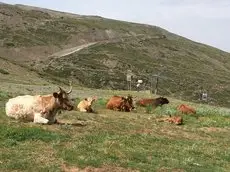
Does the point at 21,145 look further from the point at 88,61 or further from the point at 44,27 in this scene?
the point at 44,27

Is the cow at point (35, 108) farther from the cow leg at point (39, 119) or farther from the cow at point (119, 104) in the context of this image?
the cow at point (119, 104)

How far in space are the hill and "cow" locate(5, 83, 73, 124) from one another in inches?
1909

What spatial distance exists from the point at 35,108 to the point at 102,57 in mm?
87677

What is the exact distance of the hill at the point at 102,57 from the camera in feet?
284

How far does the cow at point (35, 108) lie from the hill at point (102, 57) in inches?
1909

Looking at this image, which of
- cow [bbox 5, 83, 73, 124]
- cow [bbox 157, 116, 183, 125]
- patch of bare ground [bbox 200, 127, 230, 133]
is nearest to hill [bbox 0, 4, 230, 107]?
cow [bbox 157, 116, 183, 125]

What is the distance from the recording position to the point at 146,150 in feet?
54.5

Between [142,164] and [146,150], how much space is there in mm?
1816

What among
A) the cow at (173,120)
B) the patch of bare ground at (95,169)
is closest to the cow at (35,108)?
the patch of bare ground at (95,169)

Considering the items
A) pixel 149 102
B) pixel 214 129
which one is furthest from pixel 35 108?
pixel 149 102

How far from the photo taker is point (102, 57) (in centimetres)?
10706

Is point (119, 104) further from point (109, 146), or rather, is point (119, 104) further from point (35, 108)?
point (109, 146)

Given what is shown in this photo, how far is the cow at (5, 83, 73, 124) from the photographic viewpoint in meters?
19.4

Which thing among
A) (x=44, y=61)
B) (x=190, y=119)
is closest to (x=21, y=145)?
(x=190, y=119)
